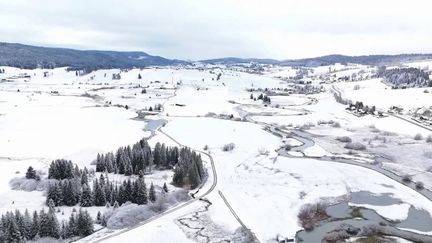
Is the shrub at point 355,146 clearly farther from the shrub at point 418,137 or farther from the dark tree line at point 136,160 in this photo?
the dark tree line at point 136,160

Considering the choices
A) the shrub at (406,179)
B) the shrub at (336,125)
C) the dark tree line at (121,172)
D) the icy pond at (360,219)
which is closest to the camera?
the icy pond at (360,219)

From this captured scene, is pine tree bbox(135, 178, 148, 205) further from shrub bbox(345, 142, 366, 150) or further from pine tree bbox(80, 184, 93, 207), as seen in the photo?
shrub bbox(345, 142, 366, 150)

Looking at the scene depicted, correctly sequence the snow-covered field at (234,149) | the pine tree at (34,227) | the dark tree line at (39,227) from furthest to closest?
the snow-covered field at (234,149)
the pine tree at (34,227)
the dark tree line at (39,227)

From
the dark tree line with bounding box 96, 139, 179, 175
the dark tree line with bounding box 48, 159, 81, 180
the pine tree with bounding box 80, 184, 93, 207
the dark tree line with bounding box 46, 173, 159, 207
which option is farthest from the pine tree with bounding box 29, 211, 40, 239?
the dark tree line with bounding box 96, 139, 179, 175

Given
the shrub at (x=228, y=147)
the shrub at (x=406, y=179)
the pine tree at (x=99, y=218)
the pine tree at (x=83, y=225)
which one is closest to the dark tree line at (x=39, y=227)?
the pine tree at (x=83, y=225)

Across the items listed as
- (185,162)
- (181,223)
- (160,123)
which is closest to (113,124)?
(160,123)

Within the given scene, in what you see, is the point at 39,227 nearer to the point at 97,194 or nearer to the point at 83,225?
the point at 83,225
